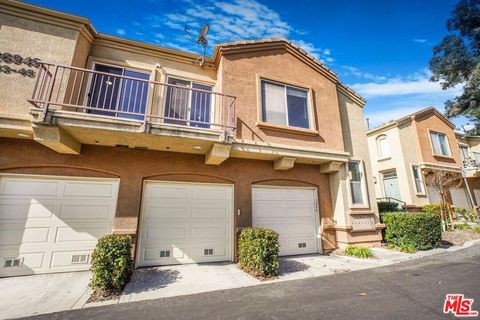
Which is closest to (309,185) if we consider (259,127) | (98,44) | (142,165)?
(259,127)

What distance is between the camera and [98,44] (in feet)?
23.9

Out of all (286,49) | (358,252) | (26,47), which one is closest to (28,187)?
(26,47)

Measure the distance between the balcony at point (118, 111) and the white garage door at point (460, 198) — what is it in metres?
18.4

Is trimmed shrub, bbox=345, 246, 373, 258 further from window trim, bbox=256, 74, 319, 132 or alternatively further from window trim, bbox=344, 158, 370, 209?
window trim, bbox=256, 74, 319, 132

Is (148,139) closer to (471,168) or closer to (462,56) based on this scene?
(462,56)

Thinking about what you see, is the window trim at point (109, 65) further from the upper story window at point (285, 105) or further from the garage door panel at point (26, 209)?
the upper story window at point (285, 105)

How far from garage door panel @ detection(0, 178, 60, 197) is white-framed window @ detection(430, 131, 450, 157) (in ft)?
68.6

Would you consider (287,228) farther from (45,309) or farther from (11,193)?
(11,193)

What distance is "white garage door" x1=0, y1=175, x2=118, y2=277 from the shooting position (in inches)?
215

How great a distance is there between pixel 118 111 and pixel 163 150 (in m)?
2.01

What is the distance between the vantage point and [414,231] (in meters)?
7.97

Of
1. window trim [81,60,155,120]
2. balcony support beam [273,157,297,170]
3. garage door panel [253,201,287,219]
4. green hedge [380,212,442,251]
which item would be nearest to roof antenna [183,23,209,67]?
window trim [81,60,155,120]

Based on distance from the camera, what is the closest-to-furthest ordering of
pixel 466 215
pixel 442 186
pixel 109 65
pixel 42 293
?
pixel 42 293 → pixel 109 65 → pixel 442 186 → pixel 466 215

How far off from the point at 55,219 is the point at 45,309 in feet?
8.79
